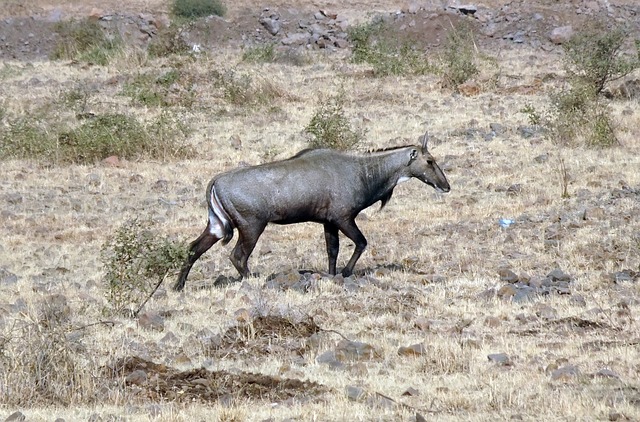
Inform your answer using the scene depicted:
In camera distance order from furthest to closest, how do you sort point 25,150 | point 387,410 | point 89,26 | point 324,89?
point 89,26, point 324,89, point 25,150, point 387,410

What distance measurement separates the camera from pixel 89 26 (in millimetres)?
36594

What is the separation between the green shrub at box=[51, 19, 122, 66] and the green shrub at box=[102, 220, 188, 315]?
2007cm

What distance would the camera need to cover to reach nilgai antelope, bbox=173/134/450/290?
1146 centimetres

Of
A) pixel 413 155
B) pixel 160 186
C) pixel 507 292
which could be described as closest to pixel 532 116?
pixel 160 186

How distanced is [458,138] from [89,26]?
19.8 m

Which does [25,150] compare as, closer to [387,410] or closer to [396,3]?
[387,410]

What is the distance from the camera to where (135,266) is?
10.7 m

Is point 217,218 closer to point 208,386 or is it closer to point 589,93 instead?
point 208,386

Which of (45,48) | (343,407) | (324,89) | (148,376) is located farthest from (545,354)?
(45,48)

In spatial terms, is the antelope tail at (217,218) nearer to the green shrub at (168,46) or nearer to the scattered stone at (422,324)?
the scattered stone at (422,324)

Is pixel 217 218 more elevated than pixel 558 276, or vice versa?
pixel 558 276

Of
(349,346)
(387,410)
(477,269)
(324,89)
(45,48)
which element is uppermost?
(387,410)

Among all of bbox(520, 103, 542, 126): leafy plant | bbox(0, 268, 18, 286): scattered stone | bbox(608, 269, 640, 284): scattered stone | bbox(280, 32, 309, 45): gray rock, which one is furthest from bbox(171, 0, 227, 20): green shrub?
bbox(608, 269, 640, 284): scattered stone

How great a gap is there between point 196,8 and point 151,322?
36.5 meters
